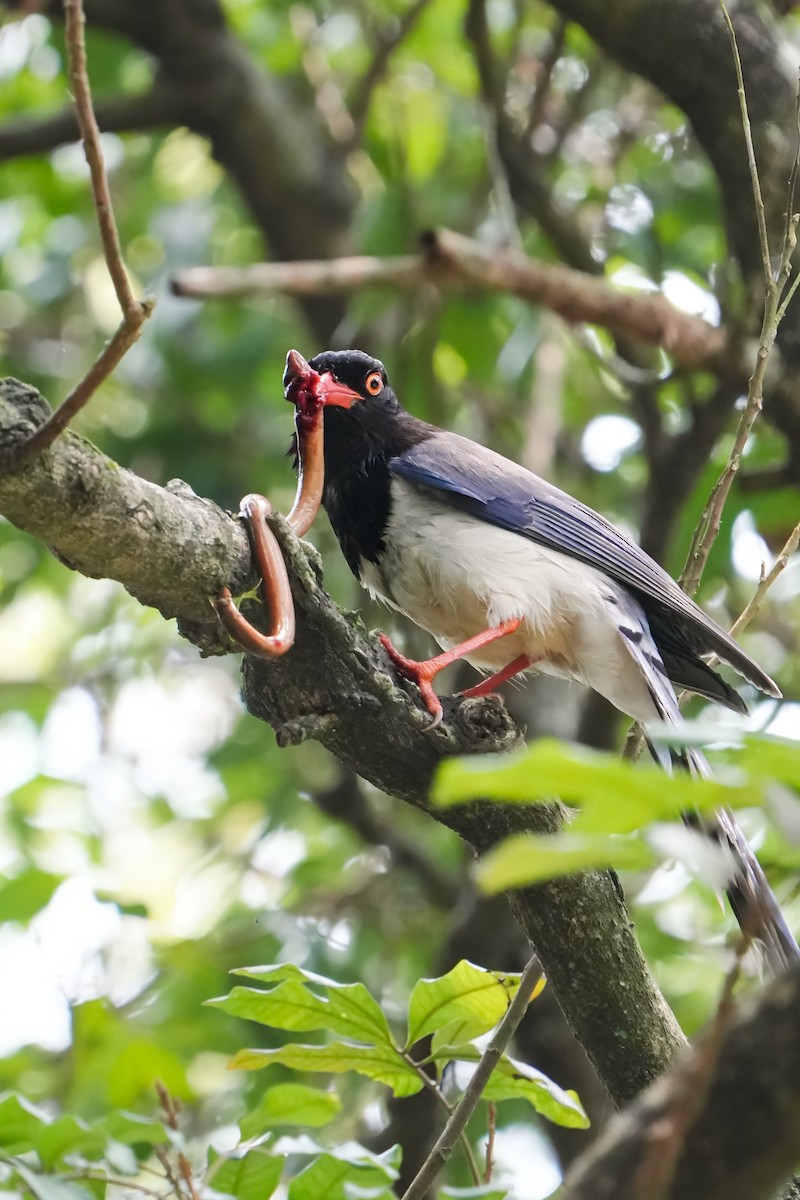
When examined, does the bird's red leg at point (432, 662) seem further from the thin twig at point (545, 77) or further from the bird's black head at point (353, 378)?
the thin twig at point (545, 77)

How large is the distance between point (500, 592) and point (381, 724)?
1276mm

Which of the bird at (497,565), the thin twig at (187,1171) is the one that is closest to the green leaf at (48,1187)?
the thin twig at (187,1171)

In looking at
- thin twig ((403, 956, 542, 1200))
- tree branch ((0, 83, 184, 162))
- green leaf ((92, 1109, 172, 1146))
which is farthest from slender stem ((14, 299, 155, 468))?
tree branch ((0, 83, 184, 162))

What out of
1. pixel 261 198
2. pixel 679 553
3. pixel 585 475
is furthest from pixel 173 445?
pixel 679 553

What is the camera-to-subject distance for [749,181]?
4.52m

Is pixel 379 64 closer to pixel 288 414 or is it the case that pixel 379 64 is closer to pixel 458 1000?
pixel 288 414

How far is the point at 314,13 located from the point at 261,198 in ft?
3.75

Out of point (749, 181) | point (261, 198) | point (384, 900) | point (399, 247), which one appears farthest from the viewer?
point (261, 198)

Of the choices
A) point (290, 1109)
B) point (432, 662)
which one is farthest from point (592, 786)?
point (432, 662)

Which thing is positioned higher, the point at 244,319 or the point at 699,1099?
the point at 699,1099

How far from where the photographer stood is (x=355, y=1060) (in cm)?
249

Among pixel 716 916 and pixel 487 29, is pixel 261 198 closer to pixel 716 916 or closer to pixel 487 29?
pixel 487 29

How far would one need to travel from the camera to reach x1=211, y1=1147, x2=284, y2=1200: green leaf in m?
2.24

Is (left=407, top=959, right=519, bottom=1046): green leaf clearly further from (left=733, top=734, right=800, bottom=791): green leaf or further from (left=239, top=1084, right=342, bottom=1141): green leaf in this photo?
(left=733, top=734, right=800, bottom=791): green leaf
